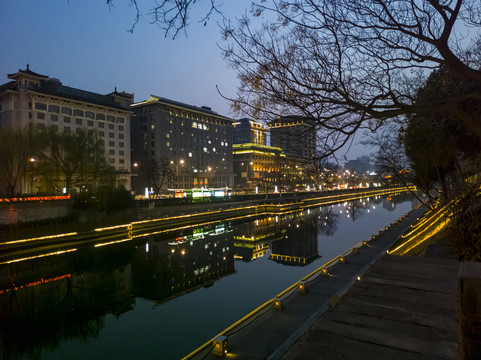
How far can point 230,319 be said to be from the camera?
12367mm

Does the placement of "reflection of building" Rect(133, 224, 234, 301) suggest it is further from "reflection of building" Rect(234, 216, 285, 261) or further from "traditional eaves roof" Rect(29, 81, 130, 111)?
"traditional eaves roof" Rect(29, 81, 130, 111)

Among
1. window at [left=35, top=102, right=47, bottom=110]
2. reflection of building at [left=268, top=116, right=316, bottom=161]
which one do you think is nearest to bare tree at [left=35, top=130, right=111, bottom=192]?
window at [left=35, top=102, right=47, bottom=110]

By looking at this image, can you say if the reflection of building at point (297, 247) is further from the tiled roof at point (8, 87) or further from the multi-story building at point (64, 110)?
the tiled roof at point (8, 87)

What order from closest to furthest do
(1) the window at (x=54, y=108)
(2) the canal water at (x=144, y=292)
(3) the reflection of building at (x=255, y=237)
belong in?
1. (2) the canal water at (x=144, y=292)
2. (3) the reflection of building at (x=255, y=237)
3. (1) the window at (x=54, y=108)

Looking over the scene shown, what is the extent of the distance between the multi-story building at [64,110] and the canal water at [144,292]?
28452 millimetres

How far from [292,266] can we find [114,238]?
59.7ft

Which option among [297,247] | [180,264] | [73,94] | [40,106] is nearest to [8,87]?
[40,106]

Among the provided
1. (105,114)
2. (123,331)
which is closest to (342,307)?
(123,331)

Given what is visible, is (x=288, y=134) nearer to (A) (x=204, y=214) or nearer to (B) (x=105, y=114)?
(A) (x=204, y=214)

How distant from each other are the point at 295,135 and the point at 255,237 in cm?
2602

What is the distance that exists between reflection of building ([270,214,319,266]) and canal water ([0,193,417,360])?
0.30 feet

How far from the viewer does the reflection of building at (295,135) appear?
5.75m

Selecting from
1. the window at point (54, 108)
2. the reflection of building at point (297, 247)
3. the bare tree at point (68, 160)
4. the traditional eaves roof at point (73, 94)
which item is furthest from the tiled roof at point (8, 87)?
the reflection of building at point (297, 247)

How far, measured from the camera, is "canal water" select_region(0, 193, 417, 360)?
10.9 m
